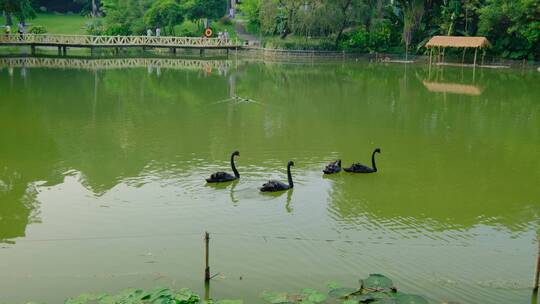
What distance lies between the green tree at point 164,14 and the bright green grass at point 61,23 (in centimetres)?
842

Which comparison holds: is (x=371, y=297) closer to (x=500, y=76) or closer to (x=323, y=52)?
(x=500, y=76)

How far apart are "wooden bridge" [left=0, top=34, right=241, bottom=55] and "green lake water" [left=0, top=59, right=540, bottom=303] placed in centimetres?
2014

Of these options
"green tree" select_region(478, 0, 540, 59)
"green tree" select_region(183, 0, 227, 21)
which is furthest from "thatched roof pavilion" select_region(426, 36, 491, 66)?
"green tree" select_region(183, 0, 227, 21)

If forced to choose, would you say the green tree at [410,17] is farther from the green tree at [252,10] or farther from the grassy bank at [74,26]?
the grassy bank at [74,26]

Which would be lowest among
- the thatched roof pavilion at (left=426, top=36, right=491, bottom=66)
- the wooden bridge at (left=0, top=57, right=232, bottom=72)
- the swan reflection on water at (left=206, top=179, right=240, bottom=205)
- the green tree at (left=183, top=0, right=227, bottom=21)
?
the swan reflection on water at (left=206, top=179, right=240, bottom=205)

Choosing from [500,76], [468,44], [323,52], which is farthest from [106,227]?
[323,52]

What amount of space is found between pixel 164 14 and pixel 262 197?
41.5 m

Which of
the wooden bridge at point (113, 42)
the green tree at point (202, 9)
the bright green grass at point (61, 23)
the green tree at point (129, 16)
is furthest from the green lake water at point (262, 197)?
the bright green grass at point (61, 23)

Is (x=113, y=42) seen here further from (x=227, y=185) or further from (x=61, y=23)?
(x=227, y=185)

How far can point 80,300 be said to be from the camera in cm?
679

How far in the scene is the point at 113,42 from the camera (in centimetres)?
4491

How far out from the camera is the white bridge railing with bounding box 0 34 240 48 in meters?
42.3

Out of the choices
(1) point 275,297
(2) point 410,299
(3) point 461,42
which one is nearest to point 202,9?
(3) point 461,42

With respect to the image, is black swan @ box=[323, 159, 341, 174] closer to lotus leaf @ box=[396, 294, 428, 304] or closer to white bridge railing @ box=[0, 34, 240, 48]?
lotus leaf @ box=[396, 294, 428, 304]
